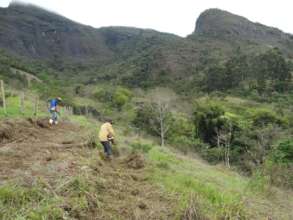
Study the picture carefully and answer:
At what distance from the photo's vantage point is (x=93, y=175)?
6.41m

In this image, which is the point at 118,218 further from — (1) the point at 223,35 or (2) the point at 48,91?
(1) the point at 223,35

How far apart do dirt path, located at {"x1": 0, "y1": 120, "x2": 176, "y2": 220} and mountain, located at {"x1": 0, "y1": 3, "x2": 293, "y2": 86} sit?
5834 centimetres

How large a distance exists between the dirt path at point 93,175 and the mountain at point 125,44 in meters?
58.3

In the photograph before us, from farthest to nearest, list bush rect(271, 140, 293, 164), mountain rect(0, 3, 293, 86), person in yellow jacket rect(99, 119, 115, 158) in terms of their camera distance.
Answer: mountain rect(0, 3, 293, 86) → bush rect(271, 140, 293, 164) → person in yellow jacket rect(99, 119, 115, 158)

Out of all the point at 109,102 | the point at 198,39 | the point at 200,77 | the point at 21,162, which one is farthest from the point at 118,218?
the point at 198,39

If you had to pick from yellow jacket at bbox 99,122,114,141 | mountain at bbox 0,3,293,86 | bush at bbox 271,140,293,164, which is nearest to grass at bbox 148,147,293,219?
yellow jacket at bbox 99,122,114,141

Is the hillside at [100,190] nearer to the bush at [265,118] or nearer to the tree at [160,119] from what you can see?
the tree at [160,119]

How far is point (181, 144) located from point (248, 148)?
471 centimetres

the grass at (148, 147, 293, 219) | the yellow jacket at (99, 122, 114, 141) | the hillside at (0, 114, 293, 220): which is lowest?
the grass at (148, 147, 293, 219)

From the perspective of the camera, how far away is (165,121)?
1230 inches

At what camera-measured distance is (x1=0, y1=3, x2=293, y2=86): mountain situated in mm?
77312

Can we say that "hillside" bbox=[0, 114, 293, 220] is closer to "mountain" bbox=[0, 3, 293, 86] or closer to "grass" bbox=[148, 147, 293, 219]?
"grass" bbox=[148, 147, 293, 219]

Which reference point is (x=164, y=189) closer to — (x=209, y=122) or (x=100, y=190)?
(x=100, y=190)

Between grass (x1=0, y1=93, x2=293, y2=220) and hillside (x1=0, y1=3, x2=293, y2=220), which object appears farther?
hillside (x1=0, y1=3, x2=293, y2=220)
